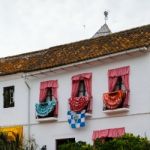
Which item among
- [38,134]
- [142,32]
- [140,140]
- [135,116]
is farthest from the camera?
[38,134]

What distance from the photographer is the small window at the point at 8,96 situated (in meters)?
35.6

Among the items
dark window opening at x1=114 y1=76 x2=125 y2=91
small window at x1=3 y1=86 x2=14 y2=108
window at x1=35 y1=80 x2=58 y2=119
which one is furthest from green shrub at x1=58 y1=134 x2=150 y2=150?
small window at x1=3 y1=86 x2=14 y2=108

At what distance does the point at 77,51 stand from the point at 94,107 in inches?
161

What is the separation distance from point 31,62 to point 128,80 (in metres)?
8.49

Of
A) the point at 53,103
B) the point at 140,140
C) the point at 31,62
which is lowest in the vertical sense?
the point at 140,140

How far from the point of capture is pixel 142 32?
31.7 metres

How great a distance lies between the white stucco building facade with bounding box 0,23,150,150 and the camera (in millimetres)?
29062

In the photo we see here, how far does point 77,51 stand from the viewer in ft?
111

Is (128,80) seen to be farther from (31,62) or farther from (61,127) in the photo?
(31,62)

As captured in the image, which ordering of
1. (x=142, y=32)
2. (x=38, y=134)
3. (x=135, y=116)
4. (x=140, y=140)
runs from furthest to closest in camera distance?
(x=38, y=134), (x=142, y=32), (x=135, y=116), (x=140, y=140)

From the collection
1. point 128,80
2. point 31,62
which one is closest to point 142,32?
point 128,80

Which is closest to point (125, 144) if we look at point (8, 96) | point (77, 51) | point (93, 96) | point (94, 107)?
point (94, 107)

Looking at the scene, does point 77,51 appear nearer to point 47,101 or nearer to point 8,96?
point 47,101

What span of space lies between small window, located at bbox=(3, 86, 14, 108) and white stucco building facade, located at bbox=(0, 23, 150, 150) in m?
0.26
